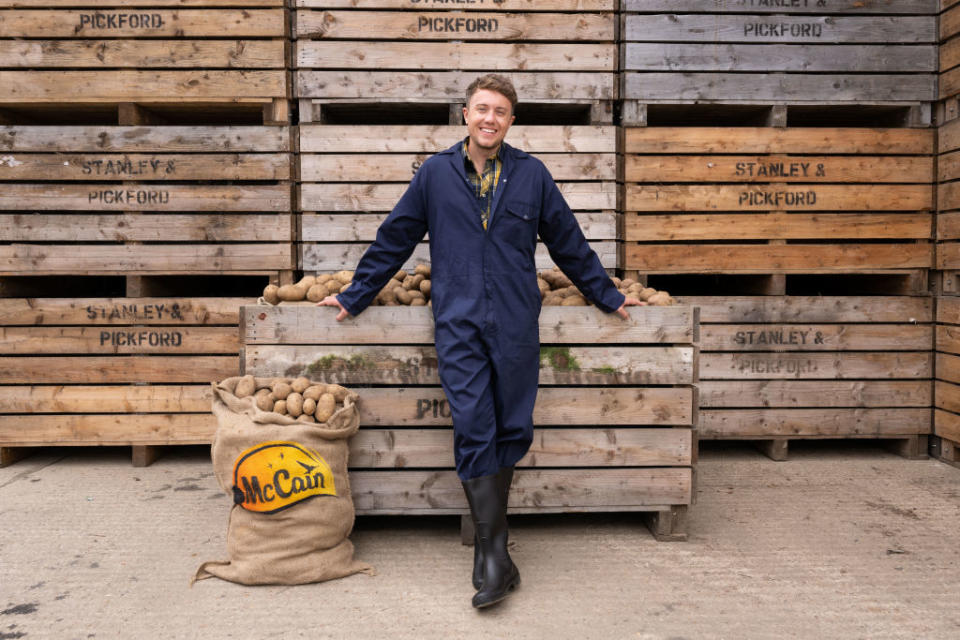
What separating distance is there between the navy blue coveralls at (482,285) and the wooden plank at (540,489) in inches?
13.9

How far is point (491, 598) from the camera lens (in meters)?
2.46

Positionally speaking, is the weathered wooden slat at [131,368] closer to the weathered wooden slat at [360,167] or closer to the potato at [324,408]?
the weathered wooden slat at [360,167]

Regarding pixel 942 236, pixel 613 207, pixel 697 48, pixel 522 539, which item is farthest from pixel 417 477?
pixel 942 236

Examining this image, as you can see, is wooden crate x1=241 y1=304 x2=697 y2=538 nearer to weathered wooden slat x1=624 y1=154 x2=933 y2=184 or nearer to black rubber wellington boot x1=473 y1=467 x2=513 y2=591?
black rubber wellington boot x1=473 y1=467 x2=513 y2=591

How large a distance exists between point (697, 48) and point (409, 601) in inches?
141

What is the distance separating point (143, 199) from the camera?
13.5ft

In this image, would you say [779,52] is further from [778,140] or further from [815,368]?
[815,368]

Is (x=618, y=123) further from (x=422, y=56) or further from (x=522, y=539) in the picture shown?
(x=522, y=539)

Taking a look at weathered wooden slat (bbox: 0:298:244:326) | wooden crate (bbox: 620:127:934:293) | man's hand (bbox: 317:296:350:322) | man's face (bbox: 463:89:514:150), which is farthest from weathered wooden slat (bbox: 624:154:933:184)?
weathered wooden slat (bbox: 0:298:244:326)

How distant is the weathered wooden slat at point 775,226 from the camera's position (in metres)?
4.21

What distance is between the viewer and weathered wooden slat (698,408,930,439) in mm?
4352

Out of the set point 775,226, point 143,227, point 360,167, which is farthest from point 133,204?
point 775,226

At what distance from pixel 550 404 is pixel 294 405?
3.72ft

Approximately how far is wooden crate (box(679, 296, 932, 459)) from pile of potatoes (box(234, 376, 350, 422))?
98.4 inches
